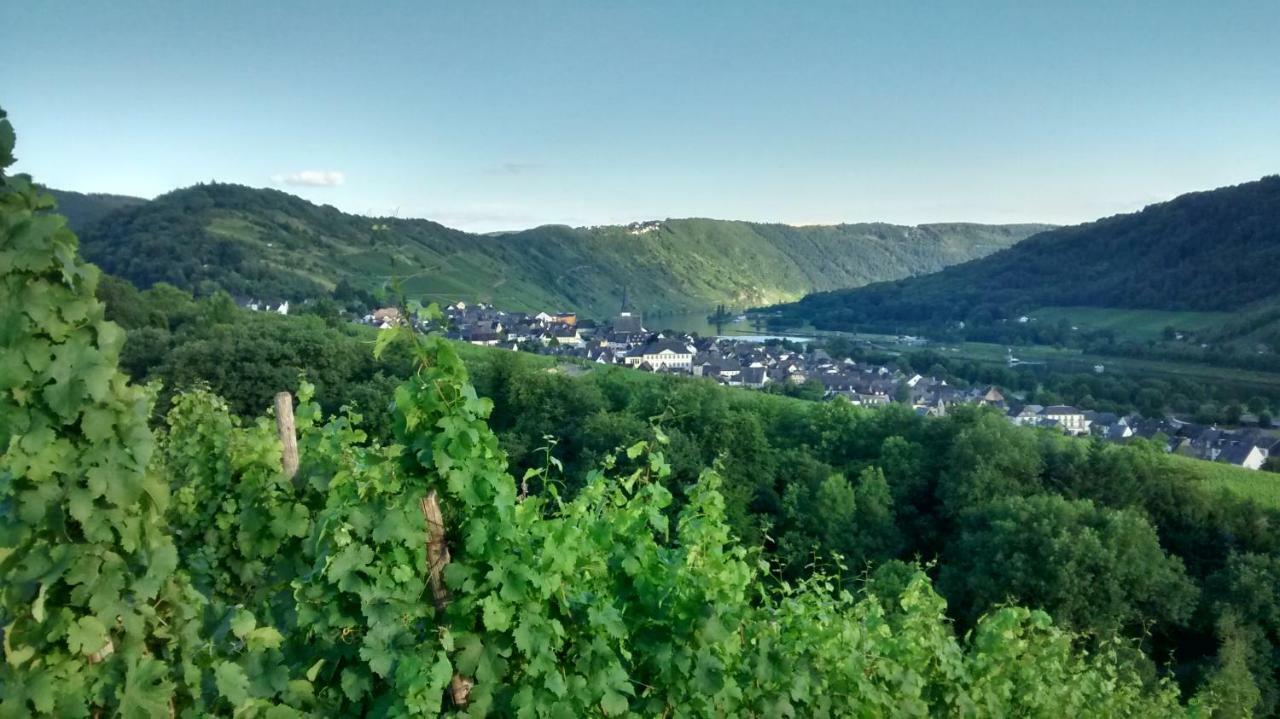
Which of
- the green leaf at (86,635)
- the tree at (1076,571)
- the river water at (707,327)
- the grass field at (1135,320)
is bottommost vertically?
the tree at (1076,571)

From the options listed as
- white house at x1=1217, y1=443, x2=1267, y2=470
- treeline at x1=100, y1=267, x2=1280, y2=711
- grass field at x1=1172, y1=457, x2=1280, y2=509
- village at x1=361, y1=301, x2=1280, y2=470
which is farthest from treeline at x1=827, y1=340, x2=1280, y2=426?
treeline at x1=100, y1=267, x2=1280, y2=711

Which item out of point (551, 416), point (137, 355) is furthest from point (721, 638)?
point (137, 355)

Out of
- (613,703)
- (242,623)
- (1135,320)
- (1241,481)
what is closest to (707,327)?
(1135,320)

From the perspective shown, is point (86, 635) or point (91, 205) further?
point (91, 205)

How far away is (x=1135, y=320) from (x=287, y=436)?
93.7 metres

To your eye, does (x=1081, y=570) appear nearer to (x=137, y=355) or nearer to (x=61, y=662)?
(x=61, y=662)

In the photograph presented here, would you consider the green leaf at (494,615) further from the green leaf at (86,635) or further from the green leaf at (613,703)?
the green leaf at (86,635)

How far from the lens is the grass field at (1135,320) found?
244 feet

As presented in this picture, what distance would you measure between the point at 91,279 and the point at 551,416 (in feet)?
107

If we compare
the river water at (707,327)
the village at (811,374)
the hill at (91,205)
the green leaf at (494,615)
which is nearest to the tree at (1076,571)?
the village at (811,374)

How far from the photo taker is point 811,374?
2419 inches

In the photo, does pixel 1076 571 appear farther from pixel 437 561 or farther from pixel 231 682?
pixel 231 682

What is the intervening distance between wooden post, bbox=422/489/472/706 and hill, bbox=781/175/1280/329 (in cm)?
8924

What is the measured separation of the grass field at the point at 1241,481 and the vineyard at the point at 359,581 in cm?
2691
